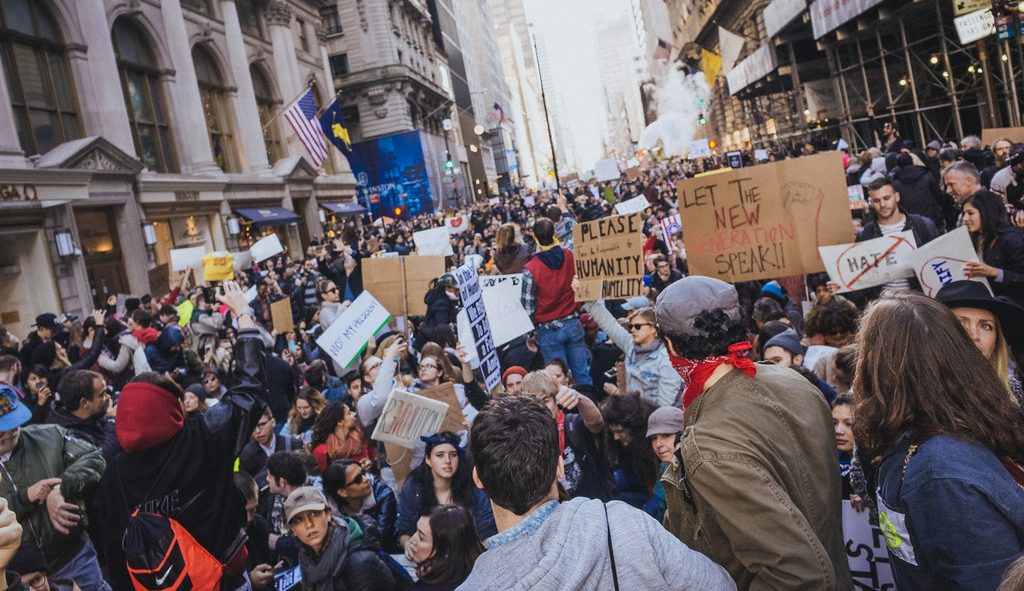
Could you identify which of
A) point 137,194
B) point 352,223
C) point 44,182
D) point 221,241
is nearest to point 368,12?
point 352,223

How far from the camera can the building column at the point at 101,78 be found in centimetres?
2106

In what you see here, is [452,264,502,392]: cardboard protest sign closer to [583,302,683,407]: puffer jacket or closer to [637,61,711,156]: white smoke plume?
[583,302,683,407]: puffer jacket

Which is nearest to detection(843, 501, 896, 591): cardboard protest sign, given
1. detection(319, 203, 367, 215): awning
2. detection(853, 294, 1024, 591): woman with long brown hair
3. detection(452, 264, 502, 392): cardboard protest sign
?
detection(853, 294, 1024, 591): woman with long brown hair

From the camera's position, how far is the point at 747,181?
6.39 meters

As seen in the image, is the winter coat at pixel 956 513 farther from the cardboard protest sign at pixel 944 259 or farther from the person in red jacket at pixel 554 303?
the person in red jacket at pixel 554 303

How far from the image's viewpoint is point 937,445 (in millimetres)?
2039

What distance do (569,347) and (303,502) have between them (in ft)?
12.6

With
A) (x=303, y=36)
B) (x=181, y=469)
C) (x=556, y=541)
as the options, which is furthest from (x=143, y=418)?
(x=303, y=36)

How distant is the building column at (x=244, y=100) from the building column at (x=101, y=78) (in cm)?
852

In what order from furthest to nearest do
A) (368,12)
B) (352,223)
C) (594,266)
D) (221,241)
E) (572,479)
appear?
(368,12)
(352,223)
(221,241)
(594,266)
(572,479)

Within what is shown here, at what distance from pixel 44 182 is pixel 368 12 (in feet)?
125

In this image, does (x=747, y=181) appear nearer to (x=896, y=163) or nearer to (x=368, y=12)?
(x=896, y=163)

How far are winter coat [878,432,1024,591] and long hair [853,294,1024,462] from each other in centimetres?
6

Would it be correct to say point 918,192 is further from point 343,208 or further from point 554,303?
point 343,208
